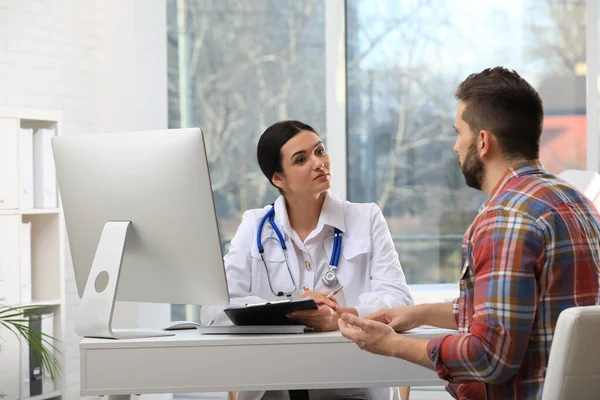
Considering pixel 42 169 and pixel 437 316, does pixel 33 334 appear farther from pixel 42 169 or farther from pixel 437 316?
pixel 437 316

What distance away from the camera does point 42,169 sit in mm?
3834

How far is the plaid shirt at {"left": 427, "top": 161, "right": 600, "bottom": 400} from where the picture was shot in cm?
148

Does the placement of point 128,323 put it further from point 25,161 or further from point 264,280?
point 264,280

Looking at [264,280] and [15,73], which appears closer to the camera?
[264,280]

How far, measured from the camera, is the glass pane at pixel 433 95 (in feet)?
15.6

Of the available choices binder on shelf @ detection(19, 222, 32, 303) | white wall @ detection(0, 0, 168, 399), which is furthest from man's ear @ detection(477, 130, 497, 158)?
white wall @ detection(0, 0, 168, 399)

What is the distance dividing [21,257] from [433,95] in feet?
7.86

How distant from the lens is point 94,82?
4.66m

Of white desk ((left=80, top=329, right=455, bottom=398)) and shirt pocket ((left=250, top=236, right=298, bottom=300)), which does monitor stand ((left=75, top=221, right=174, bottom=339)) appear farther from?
shirt pocket ((left=250, top=236, right=298, bottom=300))

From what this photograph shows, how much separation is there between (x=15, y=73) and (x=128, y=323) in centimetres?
150

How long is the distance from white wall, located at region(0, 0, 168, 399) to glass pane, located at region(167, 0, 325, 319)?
188 millimetres

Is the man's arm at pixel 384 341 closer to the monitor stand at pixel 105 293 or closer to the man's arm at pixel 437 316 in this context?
the man's arm at pixel 437 316

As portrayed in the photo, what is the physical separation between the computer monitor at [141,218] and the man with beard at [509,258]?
0.54 metres

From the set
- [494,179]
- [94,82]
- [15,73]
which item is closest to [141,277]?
[494,179]
